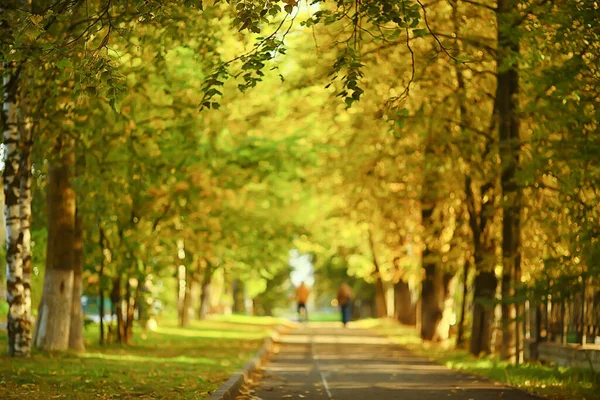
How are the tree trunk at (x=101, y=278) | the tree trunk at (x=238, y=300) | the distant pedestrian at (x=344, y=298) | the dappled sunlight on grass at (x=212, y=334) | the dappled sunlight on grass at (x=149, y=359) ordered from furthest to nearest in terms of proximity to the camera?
the tree trunk at (x=238, y=300), the distant pedestrian at (x=344, y=298), the dappled sunlight on grass at (x=212, y=334), the tree trunk at (x=101, y=278), the dappled sunlight on grass at (x=149, y=359)

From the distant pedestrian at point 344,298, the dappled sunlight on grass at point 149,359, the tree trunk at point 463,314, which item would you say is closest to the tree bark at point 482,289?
the tree trunk at point 463,314

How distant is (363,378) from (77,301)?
667 cm

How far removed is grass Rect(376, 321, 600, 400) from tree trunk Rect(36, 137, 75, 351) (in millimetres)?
7781

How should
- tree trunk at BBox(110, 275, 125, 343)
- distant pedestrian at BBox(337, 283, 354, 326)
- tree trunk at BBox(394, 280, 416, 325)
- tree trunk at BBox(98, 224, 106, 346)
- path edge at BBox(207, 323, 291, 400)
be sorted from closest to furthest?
1. path edge at BBox(207, 323, 291, 400)
2. tree trunk at BBox(98, 224, 106, 346)
3. tree trunk at BBox(110, 275, 125, 343)
4. distant pedestrian at BBox(337, 283, 354, 326)
5. tree trunk at BBox(394, 280, 416, 325)

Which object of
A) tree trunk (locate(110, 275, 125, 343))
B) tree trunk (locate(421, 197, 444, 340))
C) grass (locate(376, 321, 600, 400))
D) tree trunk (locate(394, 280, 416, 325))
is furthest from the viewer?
tree trunk (locate(394, 280, 416, 325))

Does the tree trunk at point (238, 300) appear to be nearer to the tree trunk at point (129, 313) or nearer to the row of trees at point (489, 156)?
the row of trees at point (489, 156)

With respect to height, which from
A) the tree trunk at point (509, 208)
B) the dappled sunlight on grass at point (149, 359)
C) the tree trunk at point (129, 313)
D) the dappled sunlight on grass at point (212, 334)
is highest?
the tree trunk at point (509, 208)

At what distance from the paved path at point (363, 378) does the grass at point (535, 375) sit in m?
0.35

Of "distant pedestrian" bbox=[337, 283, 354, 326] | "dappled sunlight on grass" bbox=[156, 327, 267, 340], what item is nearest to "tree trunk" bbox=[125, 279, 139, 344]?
"dappled sunlight on grass" bbox=[156, 327, 267, 340]

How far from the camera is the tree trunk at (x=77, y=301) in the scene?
21031mm

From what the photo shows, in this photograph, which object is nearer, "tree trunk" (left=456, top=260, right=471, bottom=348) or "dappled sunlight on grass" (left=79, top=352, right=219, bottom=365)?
"dappled sunlight on grass" (left=79, top=352, right=219, bottom=365)

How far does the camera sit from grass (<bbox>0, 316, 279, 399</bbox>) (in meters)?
13.5

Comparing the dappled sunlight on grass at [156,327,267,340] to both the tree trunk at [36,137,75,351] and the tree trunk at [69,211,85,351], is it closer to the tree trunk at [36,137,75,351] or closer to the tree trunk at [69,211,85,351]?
the tree trunk at [69,211,85,351]

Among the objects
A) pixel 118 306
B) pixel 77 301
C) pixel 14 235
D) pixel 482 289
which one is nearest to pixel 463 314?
pixel 482 289
